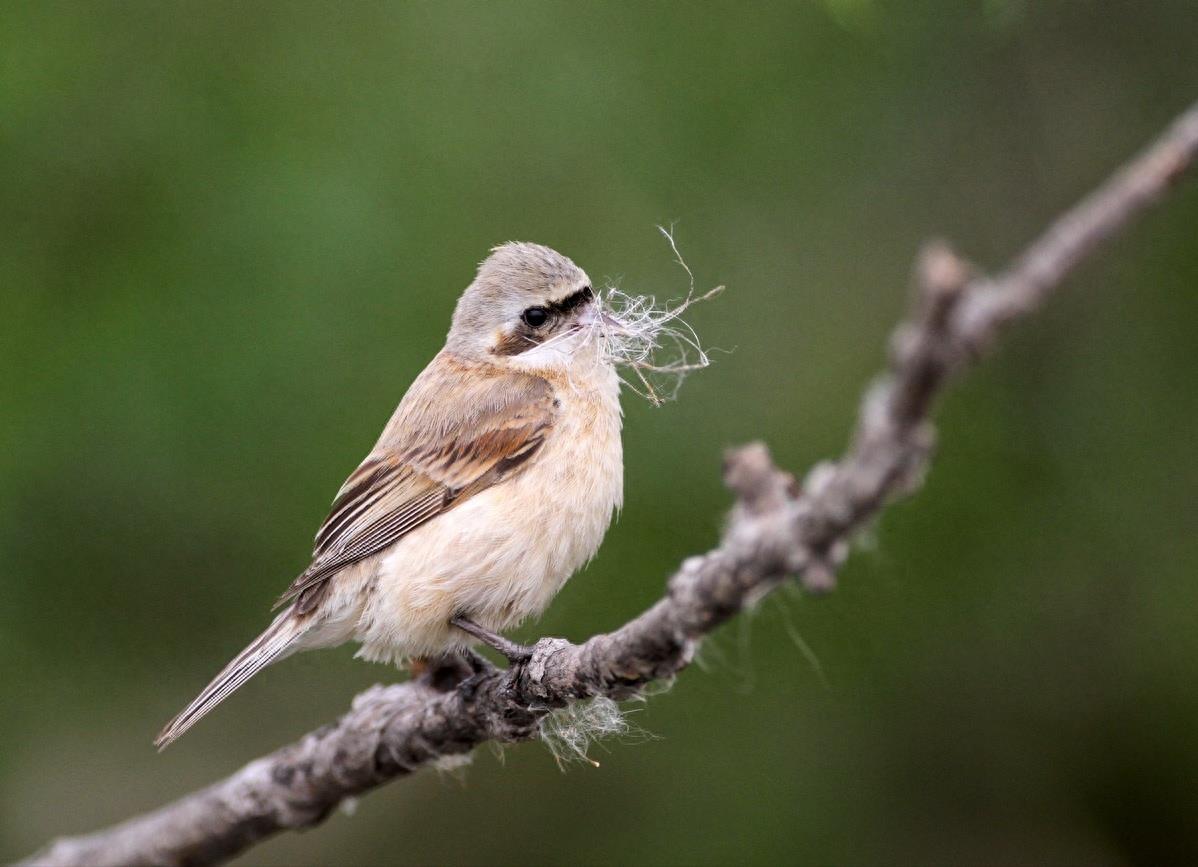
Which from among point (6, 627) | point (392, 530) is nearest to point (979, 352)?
point (392, 530)

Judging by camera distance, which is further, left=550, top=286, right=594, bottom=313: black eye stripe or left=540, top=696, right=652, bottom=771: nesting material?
left=550, top=286, right=594, bottom=313: black eye stripe

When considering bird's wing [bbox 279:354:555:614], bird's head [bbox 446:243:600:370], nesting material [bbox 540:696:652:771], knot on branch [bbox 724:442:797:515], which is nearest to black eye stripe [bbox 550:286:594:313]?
bird's head [bbox 446:243:600:370]

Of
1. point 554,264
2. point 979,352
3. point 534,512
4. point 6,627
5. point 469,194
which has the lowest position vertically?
point 979,352

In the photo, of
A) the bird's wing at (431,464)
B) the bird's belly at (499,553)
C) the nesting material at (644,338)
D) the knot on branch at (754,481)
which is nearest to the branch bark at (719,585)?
the knot on branch at (754,481)

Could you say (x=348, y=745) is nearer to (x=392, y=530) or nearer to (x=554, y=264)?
(x=392, y=530)

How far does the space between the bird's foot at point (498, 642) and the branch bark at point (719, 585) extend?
0.05 metres

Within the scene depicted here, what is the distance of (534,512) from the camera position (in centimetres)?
436

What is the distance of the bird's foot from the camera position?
3582 millimetres

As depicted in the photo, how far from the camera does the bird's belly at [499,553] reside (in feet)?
14.2

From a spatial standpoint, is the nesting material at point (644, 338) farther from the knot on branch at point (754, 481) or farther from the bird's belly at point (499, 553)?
the knot on branch at point (754, 481)

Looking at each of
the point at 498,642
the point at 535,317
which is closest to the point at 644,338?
the point at 535,317

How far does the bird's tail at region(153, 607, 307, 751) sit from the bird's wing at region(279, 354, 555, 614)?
10 cm

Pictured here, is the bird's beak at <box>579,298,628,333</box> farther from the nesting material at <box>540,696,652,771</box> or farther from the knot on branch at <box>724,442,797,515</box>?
the knot on branch at <box>724,442,797,515</box>

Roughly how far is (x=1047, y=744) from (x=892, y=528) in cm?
126
